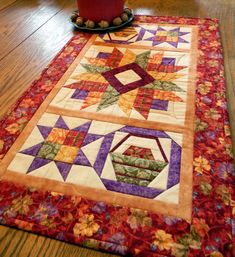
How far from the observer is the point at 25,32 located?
1747 mm

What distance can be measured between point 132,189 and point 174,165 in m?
0.17

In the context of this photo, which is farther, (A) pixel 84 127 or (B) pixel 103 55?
(B) pixel 103 55

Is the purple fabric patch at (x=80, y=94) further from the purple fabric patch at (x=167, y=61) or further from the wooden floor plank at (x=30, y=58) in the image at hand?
the purple fabric patch at (x=167, y=61)

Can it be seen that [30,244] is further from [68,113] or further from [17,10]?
[17,10]

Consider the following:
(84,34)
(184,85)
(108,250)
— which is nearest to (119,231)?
(108,250)

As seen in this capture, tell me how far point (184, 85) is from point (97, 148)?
54 centimetres

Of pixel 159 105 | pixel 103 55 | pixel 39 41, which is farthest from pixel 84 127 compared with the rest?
pixel 39 41

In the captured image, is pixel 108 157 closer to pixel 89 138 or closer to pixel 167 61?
pixel 89 138

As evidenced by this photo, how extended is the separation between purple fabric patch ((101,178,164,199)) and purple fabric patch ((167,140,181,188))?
0.05 meters

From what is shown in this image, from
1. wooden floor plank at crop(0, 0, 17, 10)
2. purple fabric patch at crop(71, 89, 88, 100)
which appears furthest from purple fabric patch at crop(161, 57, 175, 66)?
wooden floor plank at crop(0, 0, 17, 10)

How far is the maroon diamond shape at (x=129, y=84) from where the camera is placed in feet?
4.02

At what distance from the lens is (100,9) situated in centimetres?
161

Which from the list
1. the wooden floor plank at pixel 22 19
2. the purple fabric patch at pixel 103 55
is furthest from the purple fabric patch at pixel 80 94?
the wooden floor plank at pixel 22 19

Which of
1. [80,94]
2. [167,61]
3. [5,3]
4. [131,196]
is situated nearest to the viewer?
[131,196]
